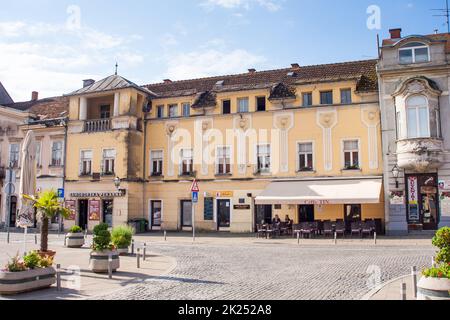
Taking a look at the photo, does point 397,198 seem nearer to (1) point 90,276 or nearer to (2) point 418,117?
(2) point 418,117

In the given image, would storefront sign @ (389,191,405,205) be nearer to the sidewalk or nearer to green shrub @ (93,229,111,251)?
the sidewalk

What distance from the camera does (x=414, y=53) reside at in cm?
2597

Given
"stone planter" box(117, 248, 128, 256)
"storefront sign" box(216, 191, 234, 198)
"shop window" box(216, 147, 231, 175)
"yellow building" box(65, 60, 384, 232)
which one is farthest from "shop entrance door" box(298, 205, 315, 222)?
"stone planter" box(117, 248, 128, 256)

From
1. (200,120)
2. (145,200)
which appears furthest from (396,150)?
(145,200)

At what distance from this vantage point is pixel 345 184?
88.1ft

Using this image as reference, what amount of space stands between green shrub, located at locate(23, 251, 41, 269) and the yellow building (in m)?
16.7

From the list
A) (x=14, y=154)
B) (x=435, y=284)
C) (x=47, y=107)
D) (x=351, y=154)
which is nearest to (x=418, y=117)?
(x=351, y=154)

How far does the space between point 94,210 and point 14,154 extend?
406 inches

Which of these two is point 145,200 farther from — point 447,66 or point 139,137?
point 447,66

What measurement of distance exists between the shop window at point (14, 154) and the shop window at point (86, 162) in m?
7.26

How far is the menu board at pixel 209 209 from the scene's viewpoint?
3122 centimetres

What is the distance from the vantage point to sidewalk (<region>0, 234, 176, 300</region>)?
10.4 metres

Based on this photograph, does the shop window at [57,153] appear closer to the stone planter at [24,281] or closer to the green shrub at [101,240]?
the green shrub at [101,240]

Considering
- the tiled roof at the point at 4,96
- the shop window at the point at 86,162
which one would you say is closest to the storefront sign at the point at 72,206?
the shop window at the point at 86,162
